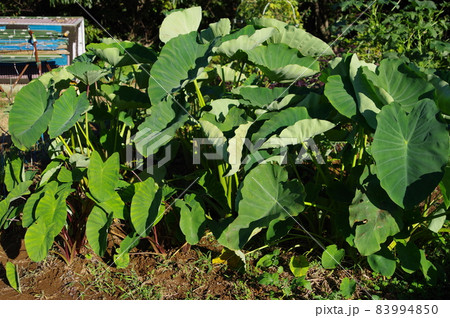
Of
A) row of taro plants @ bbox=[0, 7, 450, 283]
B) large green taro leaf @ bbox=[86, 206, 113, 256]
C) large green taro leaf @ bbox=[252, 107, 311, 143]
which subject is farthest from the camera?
large green taro leaf @ bbox=[86, 206, 113, 256]

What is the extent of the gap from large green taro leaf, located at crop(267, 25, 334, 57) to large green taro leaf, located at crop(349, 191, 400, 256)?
0.83m

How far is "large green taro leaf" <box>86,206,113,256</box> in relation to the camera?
6.97ft

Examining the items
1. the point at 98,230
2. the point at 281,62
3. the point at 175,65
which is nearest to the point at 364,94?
the point at 281,62

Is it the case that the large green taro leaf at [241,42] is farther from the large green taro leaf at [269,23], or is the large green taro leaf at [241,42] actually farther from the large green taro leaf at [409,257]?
the large green taro leaf at [409,257]

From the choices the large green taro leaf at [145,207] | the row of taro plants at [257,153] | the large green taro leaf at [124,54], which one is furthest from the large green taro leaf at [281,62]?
the large green taro leaf at [145,207]

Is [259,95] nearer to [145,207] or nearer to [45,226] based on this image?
[145,207]

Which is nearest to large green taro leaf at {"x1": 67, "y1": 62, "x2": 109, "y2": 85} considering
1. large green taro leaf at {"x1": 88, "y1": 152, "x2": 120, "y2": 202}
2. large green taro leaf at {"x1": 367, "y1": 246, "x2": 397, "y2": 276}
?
large green taro leaf at {"x1": 88, "y1": 152, "x2": 120, "y2": 202}

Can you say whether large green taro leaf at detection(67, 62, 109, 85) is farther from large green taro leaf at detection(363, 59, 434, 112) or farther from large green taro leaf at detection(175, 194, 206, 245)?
large green taro leaf at detection(363, 59, 434, 112)

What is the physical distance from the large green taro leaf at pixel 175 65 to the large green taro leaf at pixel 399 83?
2.45 ft

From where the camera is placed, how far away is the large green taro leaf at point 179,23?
2461 mm

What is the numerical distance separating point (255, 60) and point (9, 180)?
4.72 feet

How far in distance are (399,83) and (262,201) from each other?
0.75 meters

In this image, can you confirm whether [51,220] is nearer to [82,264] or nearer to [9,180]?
[82,264]

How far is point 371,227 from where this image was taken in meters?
1.89
